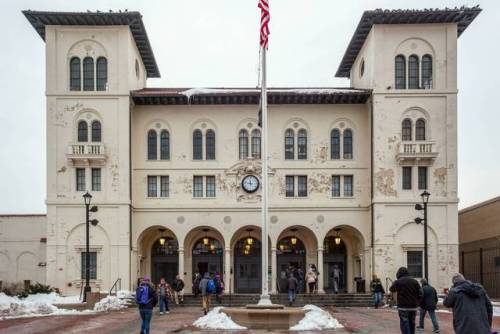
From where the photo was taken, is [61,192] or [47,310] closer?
[47,310]

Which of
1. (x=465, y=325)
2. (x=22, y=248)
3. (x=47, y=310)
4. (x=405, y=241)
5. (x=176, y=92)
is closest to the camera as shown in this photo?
(x=465, y=325)

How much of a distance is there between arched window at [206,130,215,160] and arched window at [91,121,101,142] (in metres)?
6.37

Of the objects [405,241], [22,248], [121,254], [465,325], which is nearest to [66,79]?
[121,254]

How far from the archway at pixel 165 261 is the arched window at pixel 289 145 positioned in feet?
29.8

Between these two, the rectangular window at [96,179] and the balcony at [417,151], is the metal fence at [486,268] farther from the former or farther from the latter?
the rectangular window at [96,179]

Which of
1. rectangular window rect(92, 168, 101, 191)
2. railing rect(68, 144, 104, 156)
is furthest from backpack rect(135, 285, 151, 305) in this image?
rectangular window rect(92, 168, 101, 191)

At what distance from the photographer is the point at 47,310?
1130 inches

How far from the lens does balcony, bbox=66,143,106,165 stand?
37594mm

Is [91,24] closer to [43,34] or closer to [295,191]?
[43,34]

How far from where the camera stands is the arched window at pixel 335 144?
39.9 meters

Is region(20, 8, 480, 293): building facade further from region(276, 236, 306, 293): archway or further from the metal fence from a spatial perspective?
the metal fence

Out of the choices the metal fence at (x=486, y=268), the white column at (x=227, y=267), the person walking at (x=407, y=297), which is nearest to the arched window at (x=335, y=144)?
the white column at (x=227, y=267)

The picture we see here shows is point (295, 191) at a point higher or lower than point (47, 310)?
higher

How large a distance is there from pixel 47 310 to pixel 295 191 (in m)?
16.6
